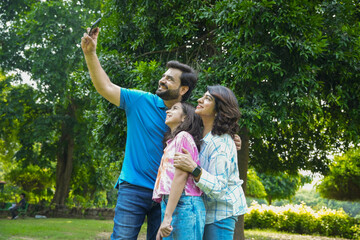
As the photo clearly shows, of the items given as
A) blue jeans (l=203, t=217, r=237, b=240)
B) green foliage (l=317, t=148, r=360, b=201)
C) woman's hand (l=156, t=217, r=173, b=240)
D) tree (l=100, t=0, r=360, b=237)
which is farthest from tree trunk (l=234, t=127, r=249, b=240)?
green foliage (l=317, t=148, r=360, b=201)

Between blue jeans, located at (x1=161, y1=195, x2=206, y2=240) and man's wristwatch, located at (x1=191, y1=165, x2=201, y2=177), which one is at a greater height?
man's wristwatch, located at (x1=191, y1=165, x2=201, y2=177)

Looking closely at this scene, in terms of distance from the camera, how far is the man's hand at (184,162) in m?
2.65

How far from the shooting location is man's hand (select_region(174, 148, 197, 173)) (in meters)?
2.65

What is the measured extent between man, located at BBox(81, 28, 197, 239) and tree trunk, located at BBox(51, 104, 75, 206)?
18066 millimetres

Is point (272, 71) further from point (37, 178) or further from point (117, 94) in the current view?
point (37, 178)

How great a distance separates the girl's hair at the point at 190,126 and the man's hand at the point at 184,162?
10.5 inches

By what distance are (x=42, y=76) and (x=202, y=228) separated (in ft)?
47.3

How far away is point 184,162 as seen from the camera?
8.73 feet

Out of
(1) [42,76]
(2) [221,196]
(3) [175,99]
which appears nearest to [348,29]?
(3) [175,99]

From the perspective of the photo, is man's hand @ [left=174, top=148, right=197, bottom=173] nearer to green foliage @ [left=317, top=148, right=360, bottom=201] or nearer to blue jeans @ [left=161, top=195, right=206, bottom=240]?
blue jeans @ [left=161, top=195, right=206, bottom=240]

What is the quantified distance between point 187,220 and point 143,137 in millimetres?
916

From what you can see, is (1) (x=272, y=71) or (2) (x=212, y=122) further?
(1) (x=272, y=71)

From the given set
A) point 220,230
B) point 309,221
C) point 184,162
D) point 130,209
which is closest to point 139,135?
point 130,209

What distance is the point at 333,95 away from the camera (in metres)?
8.33
